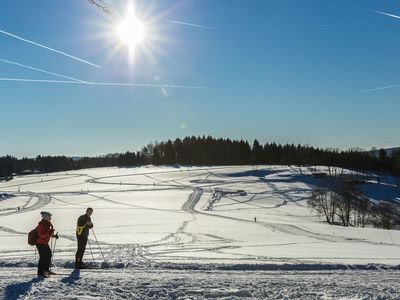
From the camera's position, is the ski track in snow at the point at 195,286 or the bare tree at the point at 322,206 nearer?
the ski track in snow at the point at 195,286

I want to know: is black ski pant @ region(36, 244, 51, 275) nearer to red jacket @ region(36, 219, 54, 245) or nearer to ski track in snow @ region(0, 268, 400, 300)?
red jacket @ region(36, 219, 54, 245)

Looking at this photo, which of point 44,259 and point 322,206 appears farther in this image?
point 322,206

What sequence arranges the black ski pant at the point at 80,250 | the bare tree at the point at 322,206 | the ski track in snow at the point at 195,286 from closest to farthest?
the ski track in snow at the point at 195,286 < the black ski pant at the point at 80,250 < the bare tree at the point at 322,206

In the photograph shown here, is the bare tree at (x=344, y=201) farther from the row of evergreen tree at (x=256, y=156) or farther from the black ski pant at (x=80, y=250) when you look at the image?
the row of evergreen tree at (x=256, y=156)

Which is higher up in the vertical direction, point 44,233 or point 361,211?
point 44,233

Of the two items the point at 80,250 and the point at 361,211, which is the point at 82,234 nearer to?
the point at 80,250

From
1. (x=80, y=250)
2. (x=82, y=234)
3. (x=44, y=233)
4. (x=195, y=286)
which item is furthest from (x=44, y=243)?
(x=195, y=286)

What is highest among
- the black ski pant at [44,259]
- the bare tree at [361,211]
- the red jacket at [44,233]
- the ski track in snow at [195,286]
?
the red jacket at [44,233]

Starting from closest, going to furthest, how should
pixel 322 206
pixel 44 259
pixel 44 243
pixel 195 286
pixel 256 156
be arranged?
pixel 195 286 → pixel 44 259 → pixel 44 243 → pixel 322 206 → pixel 256 156

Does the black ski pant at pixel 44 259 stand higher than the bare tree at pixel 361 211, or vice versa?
the black ski pant at pixel 44 259

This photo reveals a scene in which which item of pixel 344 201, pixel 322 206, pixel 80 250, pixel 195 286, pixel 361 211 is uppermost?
pixel 80 250

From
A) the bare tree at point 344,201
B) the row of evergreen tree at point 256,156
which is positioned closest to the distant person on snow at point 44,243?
the bare tree at point 344,201

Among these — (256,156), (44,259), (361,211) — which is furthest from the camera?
(256,156)

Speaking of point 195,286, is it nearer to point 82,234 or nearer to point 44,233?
point 44,233
